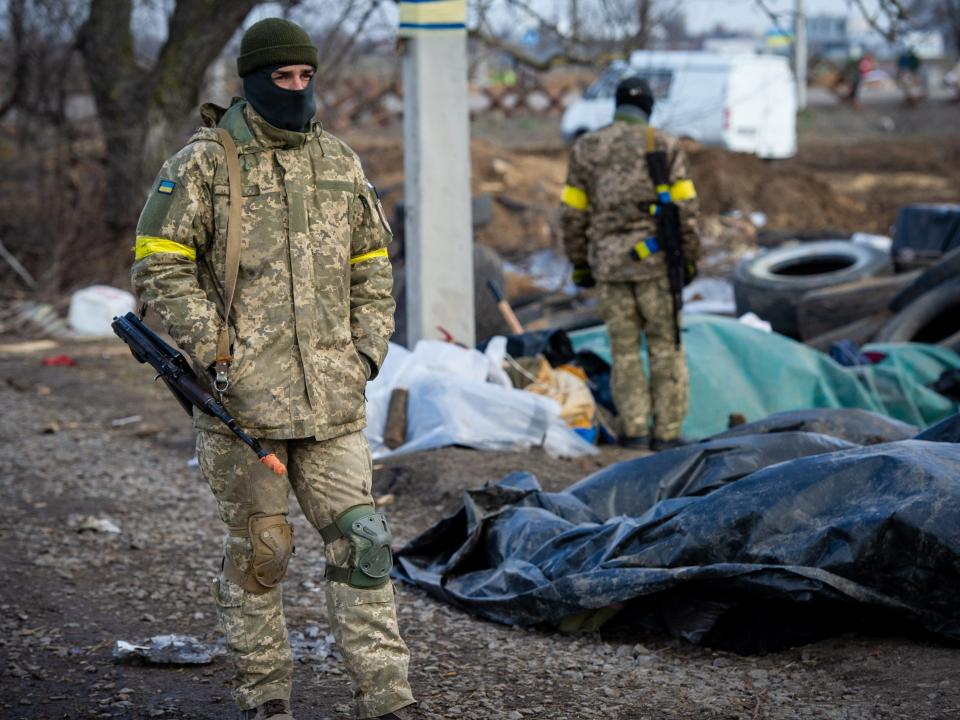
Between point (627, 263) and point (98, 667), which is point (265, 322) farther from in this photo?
point (627, 263)

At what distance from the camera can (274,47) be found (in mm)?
3357

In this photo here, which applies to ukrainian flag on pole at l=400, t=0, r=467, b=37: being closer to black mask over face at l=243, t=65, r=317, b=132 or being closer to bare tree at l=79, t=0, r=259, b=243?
black mask over face at l=243, t=65, r=317, b=132

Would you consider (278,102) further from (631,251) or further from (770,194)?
(770,194)

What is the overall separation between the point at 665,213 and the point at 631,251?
288mm

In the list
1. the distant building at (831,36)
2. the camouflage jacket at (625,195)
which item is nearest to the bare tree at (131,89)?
the camouflage jacket at (625,195)

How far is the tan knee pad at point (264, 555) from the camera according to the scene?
342cm

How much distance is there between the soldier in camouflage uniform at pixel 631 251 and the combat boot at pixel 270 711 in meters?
4.24

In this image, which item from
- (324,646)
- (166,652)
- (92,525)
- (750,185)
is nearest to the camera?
(166,652)

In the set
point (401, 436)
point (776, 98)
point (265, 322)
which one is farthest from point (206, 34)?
point (776, 98)

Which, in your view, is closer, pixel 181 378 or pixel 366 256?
pixel 181 378

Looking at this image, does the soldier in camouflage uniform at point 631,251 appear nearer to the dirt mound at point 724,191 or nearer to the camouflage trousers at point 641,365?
the camouflage trousers at point 641,365

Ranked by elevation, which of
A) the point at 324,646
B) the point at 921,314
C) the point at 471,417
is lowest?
the point at 324,646

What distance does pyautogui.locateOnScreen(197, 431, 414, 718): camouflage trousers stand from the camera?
11.1 ft

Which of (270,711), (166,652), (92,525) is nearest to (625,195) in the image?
(92,525)
